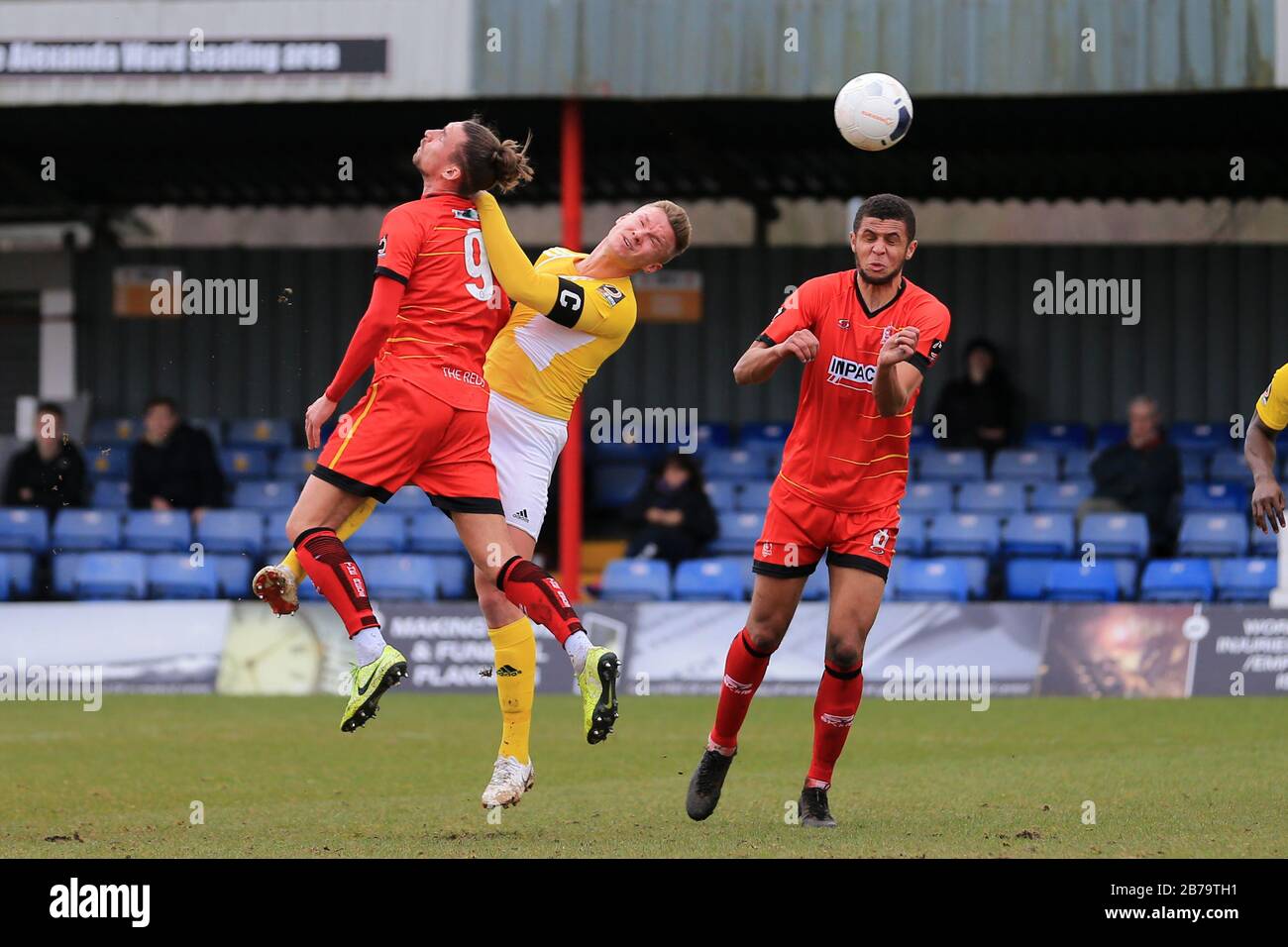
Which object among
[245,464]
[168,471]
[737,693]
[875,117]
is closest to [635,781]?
[737,693]

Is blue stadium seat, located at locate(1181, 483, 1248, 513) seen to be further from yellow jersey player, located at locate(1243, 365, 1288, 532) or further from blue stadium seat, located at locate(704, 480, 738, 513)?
yellow jersey player, located at locate(1243, 365, 1288, 532)

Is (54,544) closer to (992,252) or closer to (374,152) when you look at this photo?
(374,152)

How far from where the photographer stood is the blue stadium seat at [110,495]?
18.4 m

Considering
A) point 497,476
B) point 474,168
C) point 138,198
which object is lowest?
point 497,476

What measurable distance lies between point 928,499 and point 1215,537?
8.65 ft

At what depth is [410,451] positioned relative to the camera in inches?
285

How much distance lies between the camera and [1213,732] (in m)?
11.5

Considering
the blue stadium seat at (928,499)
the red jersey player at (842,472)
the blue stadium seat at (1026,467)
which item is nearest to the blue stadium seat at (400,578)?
the blue stadium seat at (928,499)

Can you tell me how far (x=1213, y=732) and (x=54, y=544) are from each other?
411 inches

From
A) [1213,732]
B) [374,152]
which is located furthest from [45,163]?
[1213,732]

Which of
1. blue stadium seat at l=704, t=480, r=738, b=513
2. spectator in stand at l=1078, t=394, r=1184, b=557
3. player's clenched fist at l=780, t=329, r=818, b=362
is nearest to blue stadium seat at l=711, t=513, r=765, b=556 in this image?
blue stadium seat at l=704, t=480, r=738, b=513

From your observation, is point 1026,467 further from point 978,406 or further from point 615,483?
point 615,483

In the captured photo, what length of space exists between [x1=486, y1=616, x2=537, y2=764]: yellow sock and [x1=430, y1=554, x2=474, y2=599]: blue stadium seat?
8.23 meters

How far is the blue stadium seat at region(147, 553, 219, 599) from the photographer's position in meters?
15.7
